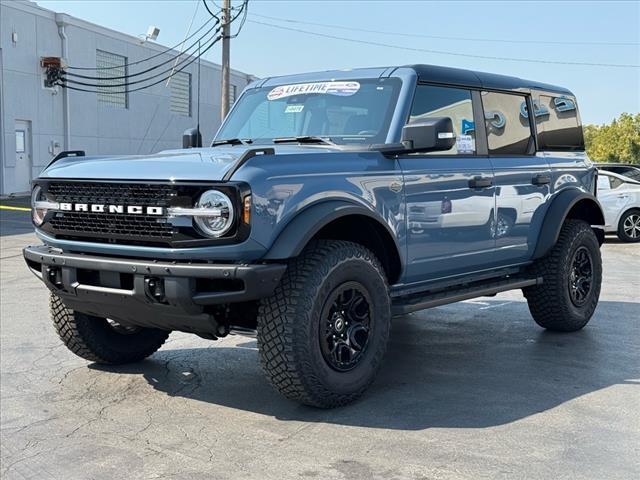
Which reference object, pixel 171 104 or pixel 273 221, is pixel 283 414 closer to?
pixel 273 221

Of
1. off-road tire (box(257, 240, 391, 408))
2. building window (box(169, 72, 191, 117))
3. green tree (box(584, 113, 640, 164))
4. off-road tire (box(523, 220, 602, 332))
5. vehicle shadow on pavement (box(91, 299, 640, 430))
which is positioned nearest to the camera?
off-road tire (box(257, 240, 391, 408))

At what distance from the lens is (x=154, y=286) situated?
401 centimetres

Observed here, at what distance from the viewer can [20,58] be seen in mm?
23969

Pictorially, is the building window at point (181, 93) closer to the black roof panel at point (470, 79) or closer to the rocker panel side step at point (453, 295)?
the black roof panel at point (470, 79)

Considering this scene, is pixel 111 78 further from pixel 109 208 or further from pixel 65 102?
pixel 109 208

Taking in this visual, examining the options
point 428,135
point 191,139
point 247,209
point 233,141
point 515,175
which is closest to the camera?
point 247,209

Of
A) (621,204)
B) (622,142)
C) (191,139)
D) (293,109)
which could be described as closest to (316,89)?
(293,109)

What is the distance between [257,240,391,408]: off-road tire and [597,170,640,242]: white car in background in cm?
1227

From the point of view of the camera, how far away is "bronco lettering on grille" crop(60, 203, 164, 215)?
13.4 feet

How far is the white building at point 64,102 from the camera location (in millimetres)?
23703

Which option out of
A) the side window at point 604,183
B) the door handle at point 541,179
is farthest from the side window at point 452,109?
the side window at point 604,183

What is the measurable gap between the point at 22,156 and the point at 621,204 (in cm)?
1820

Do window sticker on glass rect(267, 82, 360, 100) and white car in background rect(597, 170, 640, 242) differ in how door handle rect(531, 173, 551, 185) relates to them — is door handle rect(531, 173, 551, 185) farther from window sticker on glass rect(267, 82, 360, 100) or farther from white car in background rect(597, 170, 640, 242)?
white car in background rect(597, 170, 640, 242)

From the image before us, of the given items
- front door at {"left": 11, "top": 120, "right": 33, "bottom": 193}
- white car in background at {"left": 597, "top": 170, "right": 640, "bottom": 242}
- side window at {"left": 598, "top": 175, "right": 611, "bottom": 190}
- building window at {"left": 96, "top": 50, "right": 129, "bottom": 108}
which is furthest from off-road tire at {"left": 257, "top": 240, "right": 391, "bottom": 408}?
building window at {"left": 96, "top": 50, "right": 129, "bottom": 108}
